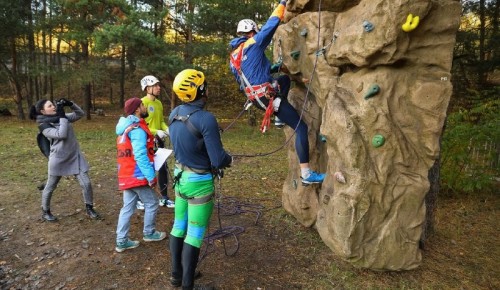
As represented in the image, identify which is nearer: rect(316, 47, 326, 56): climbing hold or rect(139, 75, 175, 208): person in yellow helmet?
rect(316, 47, 326, 56): climbing hold

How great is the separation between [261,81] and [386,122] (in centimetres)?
171

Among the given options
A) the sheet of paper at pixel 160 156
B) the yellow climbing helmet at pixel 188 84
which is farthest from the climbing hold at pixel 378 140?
the sheet of paper at pixel 160 156

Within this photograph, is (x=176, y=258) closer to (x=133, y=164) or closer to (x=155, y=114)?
(x=133, y=164)

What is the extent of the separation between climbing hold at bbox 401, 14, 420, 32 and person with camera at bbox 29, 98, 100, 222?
14.9 feet

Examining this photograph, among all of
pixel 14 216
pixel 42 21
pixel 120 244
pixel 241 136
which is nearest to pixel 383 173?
pixel 120 244

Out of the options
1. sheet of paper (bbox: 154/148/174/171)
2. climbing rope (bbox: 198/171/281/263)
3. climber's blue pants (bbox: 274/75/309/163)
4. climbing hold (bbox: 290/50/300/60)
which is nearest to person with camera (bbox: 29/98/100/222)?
sheet of paper (bbox: 154/148/174/171)

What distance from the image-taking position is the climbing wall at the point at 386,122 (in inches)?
141

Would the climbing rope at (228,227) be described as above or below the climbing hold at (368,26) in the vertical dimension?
below

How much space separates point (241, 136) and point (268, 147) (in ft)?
8.04

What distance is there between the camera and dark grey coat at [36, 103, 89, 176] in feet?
17.3

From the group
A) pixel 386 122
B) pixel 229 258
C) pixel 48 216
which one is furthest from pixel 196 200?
pixel 48 216

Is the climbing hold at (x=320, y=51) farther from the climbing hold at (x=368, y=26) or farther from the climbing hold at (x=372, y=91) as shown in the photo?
the climbing hold at (x=372, y=91)

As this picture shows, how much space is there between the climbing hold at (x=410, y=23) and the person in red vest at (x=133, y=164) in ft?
10.2

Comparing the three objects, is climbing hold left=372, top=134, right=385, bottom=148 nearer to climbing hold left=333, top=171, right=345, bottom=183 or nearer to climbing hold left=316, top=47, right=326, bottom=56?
climbing hold left=333, top=171, right=345, bottom=183
